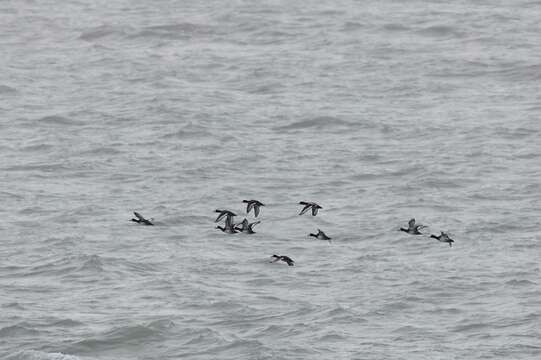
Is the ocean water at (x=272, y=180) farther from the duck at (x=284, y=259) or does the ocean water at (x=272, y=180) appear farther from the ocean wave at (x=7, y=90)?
the duck at (x=284, y=259)

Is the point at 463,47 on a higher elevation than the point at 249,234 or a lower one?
higher

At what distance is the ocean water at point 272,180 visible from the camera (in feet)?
169

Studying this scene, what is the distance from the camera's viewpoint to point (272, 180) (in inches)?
2709

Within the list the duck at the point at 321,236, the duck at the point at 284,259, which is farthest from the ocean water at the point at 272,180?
the duck at the point at 321,236

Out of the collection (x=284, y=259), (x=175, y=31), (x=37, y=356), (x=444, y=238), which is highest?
(x=175, y=31)

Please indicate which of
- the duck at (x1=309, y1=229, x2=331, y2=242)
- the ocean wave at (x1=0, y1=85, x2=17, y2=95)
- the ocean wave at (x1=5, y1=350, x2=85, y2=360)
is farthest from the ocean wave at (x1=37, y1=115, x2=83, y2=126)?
the ocean wave at (x1=5, y1=350, x2=85, y2=360)

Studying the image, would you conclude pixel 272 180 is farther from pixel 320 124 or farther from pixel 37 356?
pixel 37 356

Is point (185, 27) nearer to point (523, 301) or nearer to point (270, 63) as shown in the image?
point (270, 63)

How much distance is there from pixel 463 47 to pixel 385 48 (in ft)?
14.4

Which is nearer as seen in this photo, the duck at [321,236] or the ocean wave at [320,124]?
the duck at [321,236]

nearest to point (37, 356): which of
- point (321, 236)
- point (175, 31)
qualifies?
point (321, 236)

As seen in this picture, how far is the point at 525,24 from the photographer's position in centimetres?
10294

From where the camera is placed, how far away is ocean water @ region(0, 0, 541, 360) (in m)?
51.6

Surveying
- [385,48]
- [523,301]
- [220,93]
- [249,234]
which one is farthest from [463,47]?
[523,301]
